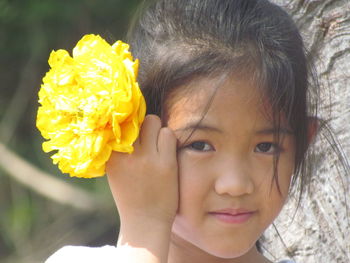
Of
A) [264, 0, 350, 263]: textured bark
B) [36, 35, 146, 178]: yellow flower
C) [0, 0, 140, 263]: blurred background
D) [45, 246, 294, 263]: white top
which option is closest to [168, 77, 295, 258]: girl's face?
[36, 35, 146, 178]: yellow flower

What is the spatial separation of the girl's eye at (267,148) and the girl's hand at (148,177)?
0.20 meters

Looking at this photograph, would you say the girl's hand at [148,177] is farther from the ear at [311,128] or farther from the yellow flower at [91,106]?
the ear at [311,128]

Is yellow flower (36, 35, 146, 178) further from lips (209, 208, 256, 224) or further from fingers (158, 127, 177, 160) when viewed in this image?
lips (209, 208, 256, 224)

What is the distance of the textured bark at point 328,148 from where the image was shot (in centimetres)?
265

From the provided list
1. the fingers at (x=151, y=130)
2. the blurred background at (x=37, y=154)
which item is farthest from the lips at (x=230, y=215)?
the blurred background at (x=37, y=154)

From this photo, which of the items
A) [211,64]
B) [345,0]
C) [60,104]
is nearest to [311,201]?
[345,0]

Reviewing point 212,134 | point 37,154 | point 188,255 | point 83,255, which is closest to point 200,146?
point 212,134

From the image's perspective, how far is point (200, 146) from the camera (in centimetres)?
209

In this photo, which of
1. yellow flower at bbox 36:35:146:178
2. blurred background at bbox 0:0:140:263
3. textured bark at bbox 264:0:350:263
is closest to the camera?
yellow flower at bbox 36:35:146:178

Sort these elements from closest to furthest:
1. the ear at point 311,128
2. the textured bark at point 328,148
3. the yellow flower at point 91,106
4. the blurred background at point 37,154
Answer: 1. the yellow flower at point 91,106
2. the ear at point 311,128
3. the textured bark at point 328,148
4. the blurred background at point 37,154

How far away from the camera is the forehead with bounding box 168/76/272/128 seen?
2061 millimetres

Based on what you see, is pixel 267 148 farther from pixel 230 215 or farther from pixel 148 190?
pixel 148 190

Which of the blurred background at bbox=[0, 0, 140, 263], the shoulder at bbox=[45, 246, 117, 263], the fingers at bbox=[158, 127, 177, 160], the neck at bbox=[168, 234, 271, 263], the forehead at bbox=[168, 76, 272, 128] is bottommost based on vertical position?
the blurred background at bbox=[0, 0, 140, 263]

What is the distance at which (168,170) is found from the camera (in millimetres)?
2117
